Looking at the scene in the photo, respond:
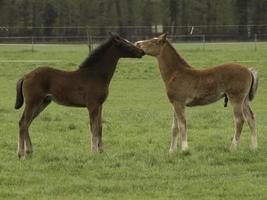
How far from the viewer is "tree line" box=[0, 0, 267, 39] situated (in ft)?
226

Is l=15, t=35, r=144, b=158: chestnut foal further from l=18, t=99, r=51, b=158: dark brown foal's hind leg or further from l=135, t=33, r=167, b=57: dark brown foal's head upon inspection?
l=135, t=33, r=167, b=57: dark brown foal's head

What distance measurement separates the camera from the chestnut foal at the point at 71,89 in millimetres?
11508

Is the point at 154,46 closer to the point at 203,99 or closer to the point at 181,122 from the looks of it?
the point at 203,99

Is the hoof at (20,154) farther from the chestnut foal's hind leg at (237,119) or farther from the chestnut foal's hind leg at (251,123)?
the chestnut foal's hind leg at (251,123)

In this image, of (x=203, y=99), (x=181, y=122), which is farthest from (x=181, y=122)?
(x=203, y=99)

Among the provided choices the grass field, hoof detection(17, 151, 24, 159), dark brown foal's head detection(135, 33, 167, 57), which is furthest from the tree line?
hoof detection(17, 151, 24, 159)

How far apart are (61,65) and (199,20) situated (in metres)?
40.9

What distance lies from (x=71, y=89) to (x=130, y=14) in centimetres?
5959

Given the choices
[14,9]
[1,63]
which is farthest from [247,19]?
[1,63]

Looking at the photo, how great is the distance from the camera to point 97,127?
11750 mm

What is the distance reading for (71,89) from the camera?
11672mm

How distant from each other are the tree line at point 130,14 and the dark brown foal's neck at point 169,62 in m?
54.2

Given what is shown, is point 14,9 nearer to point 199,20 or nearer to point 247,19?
point 199,20

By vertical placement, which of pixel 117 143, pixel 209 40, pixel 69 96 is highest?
pixel 69 96
